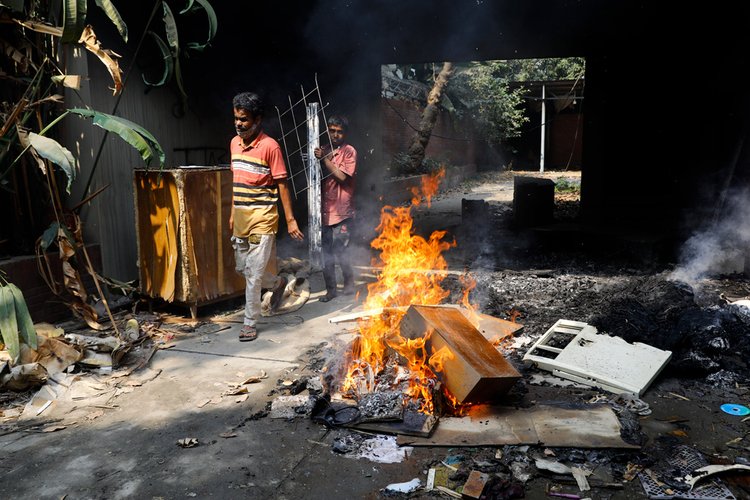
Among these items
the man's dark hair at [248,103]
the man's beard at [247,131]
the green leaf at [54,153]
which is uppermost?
the man's dark hair at [248,103]

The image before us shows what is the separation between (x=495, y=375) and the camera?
163 inches

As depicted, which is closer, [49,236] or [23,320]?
[23,320]

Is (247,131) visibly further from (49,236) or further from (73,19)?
(49,236)

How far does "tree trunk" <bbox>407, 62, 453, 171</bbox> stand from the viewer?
19484mm

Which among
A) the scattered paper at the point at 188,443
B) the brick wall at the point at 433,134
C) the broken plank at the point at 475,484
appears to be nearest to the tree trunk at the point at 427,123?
the brick wall at the point at 433,134

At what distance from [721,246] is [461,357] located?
634 cm

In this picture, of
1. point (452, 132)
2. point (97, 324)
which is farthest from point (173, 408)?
point (452, 132)

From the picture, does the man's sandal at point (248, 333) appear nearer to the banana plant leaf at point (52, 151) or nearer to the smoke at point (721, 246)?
the banana plant leaf at point (52, 151)

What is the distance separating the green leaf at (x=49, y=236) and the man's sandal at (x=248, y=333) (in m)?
1.99

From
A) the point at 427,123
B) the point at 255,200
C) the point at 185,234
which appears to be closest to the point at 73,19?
the point at 255,200

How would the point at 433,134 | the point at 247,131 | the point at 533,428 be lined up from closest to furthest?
1. the point at 533,428
2. the point at 247,131
3. the point at 433,134

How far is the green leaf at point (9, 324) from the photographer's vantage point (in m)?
4.57

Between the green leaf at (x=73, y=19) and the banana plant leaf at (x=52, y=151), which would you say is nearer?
the green leaf at (x=73, y=19)

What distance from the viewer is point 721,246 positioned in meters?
8.73
